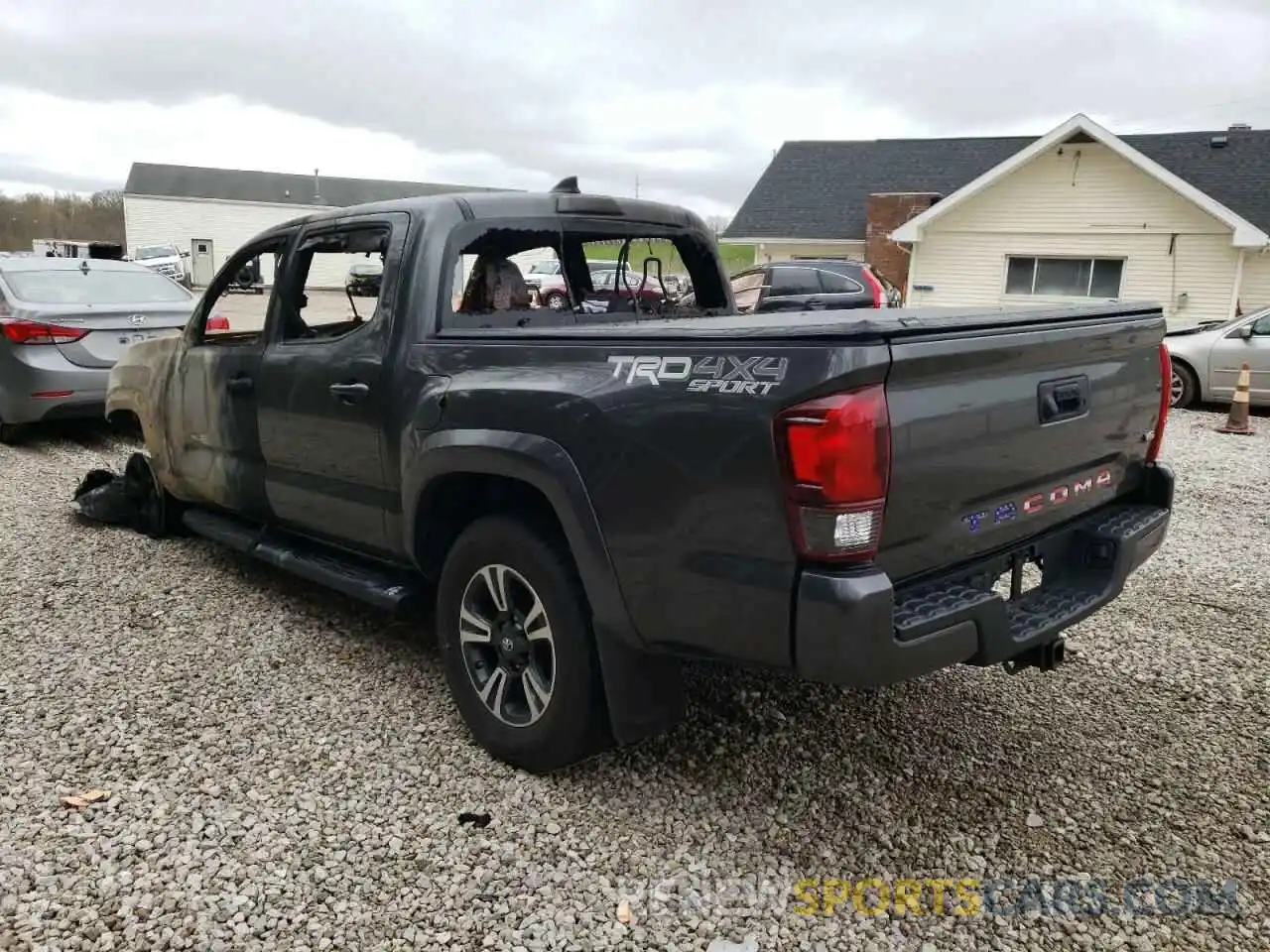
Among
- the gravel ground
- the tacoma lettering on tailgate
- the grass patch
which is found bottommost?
the gravel ground

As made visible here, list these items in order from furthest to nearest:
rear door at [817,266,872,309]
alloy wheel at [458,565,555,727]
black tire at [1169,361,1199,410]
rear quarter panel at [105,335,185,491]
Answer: rear door at [817,266,872,309] → black tire at [1169,361,1199,410] → rear quarter panel at [105,335,185,491] → alloy wheel at [458,565,555,727]

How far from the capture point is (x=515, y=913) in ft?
8.63

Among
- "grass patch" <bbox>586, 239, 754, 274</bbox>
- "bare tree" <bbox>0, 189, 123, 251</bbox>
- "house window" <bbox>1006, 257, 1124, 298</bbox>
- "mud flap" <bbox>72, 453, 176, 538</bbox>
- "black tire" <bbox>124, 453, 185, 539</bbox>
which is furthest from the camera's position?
"bare tree" <bbox>0, 189, 123, 251</bbox>

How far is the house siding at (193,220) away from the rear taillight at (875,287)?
42.3m

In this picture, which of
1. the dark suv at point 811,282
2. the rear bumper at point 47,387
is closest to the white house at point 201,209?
the dark suv at point 811,282

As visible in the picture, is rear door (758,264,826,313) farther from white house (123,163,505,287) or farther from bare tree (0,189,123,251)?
bare tree (0,189,123,251)

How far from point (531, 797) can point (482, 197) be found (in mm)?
2230

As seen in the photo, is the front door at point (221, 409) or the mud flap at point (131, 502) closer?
the front door at point (221, 409)

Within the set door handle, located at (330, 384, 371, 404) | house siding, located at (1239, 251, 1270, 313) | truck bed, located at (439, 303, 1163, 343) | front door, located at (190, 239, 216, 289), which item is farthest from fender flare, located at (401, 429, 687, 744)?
front door, located at (190, 239, 216, 289)

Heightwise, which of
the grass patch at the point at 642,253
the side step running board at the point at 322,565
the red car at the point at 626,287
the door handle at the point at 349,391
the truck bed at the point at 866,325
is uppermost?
the grass patch at the point at 642,253

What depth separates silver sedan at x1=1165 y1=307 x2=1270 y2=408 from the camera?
11.5 meters

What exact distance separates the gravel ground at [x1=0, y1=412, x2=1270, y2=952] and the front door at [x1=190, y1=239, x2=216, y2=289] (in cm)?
5193

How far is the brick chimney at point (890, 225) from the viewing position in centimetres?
2353

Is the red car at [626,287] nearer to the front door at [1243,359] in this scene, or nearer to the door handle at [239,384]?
the door handle at [239,384]
